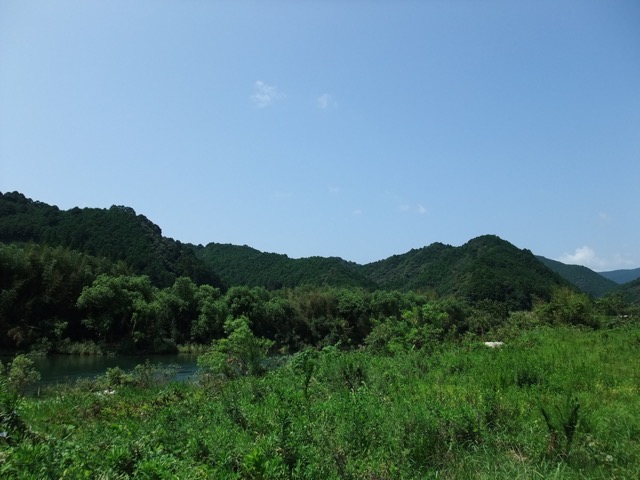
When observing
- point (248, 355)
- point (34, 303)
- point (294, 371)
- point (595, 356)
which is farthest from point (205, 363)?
point (34, 303)

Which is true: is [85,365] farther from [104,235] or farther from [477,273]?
[477,273]

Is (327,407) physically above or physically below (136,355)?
above

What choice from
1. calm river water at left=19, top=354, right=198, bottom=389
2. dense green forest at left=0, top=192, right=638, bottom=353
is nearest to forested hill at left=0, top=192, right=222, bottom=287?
dense green forest at left=0, top=192, right=638, bottom=353

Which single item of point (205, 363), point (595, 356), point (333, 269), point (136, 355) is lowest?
point (136, 355)

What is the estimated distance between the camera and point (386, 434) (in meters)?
4.77

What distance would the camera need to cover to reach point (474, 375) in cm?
772

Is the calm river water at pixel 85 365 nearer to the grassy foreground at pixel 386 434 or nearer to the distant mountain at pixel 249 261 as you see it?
the grassy foreground at pixel 386 434

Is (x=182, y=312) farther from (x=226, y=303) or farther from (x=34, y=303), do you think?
(x=34, y=303)

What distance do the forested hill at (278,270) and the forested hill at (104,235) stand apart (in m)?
20.5

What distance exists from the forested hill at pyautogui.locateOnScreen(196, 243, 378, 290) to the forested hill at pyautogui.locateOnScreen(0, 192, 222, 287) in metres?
20.5

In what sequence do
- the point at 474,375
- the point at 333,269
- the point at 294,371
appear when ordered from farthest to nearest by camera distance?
1. the point at 333,269
2. the point at 294,371
3. the point at 474,375

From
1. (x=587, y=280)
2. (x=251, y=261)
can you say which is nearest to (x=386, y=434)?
(x=251, y=261)

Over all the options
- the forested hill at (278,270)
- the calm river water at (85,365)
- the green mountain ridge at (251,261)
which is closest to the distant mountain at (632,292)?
the green mountain ridge at (251,261)

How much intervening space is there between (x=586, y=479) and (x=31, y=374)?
1704cm
